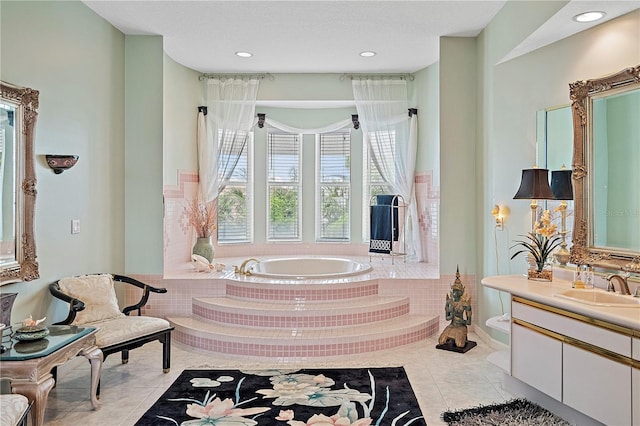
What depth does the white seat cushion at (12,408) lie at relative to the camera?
200cm

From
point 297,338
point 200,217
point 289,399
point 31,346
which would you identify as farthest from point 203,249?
point 31,346

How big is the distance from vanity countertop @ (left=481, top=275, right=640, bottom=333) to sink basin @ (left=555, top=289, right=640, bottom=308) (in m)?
0.05

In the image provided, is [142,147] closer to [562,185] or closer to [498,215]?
[498,215]

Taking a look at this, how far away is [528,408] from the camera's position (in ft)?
9.48

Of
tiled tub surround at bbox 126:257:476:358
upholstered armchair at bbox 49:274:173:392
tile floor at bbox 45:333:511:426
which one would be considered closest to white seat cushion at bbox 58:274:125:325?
upholstered armchair at bbox 49:274:173:392

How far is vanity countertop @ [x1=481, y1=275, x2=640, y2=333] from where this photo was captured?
221cm

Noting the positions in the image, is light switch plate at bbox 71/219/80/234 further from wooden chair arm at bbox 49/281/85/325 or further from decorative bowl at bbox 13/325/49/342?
decorative bowl at bbox 13/325/49/342

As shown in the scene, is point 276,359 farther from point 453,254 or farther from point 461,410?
point 453,254

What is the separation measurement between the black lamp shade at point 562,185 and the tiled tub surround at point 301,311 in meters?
1.61

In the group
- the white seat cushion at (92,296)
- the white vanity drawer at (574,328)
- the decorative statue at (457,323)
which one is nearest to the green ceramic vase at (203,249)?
the white seat cushion at (92,296)

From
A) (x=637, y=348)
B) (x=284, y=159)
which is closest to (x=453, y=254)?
(x=637, y=348)

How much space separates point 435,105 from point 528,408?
142 inches

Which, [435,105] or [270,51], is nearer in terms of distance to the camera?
[270,51]

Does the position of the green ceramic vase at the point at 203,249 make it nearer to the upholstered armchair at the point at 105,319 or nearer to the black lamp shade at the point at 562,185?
the upholstered armchair at the point at 105,319
